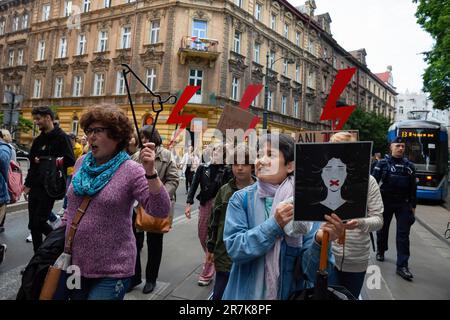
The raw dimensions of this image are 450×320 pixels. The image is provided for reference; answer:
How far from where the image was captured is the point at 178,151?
20.0m

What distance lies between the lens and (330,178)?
150 cm

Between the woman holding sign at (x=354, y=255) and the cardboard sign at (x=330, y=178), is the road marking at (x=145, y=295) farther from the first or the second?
the cardboard sign at (x=330, y=178)

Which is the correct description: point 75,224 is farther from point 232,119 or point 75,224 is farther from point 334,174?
point 232,119

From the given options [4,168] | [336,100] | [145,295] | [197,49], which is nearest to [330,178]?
[336,100]

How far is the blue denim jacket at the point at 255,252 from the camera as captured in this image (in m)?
1.54

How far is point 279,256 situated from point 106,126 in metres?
1.23

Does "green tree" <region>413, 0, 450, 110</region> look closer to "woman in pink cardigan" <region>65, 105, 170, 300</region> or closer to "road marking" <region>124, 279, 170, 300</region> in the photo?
"road marking" <region>124, 279, 170, 300</region>

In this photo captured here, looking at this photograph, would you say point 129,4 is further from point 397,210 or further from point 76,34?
point 397,210

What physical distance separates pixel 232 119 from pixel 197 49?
18056 millimetres

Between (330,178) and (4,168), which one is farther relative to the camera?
(4,168)

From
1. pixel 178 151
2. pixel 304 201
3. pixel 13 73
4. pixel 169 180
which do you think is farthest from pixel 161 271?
Answer: pixel 13 73

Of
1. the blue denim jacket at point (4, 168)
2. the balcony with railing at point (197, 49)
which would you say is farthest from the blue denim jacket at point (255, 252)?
the balcony with railing at point (197, 49)

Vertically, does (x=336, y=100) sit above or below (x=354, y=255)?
above

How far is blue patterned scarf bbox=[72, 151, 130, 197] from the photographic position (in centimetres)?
178
